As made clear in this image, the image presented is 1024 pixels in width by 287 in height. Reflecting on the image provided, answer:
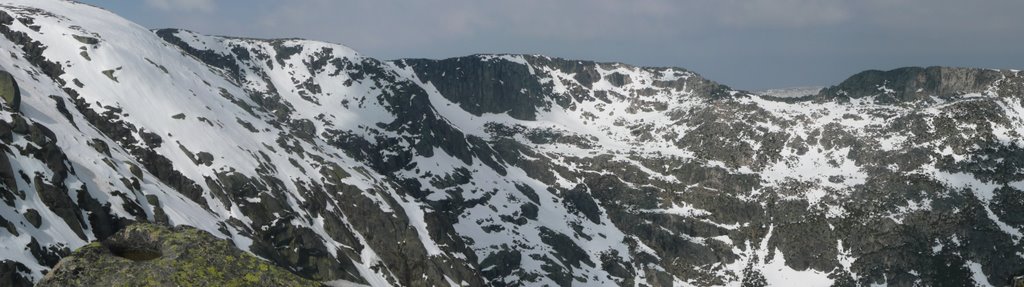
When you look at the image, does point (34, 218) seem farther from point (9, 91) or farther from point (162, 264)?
point (162, 264)

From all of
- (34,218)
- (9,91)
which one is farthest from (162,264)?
(9,91)

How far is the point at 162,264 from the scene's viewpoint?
440 inches

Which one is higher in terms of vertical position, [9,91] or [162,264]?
[162,264]

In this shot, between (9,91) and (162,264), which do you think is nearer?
(162,264)

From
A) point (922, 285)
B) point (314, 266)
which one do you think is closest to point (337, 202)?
point (314, 266)

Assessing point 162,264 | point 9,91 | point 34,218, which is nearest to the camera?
point 162,264

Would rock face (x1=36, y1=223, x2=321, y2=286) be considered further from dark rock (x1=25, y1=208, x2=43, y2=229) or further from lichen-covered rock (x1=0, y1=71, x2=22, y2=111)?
lichen-covered rock (x1=0, y1=71, x2=22, y2=111)

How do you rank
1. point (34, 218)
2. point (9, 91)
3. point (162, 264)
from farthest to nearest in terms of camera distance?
point (9, 91), point (34, 218), point (162, 264)

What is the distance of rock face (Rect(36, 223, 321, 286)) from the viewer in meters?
10.8

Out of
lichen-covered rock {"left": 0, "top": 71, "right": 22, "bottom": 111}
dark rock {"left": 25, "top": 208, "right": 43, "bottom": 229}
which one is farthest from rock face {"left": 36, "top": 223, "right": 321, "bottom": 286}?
lichen-covered rock {"left": 0, "top": 71, "right": 22, "bottom": 111}

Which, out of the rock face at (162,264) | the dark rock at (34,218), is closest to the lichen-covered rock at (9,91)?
the dark rock at (34,218)

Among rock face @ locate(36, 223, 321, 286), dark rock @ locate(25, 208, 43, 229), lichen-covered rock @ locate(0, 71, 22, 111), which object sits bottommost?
dark rock @ locate(25, 208, 43, 229)

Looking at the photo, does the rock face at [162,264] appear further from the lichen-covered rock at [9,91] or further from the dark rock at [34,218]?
the lichen-covered rock at [9,91]

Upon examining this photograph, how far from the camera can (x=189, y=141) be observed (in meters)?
128
